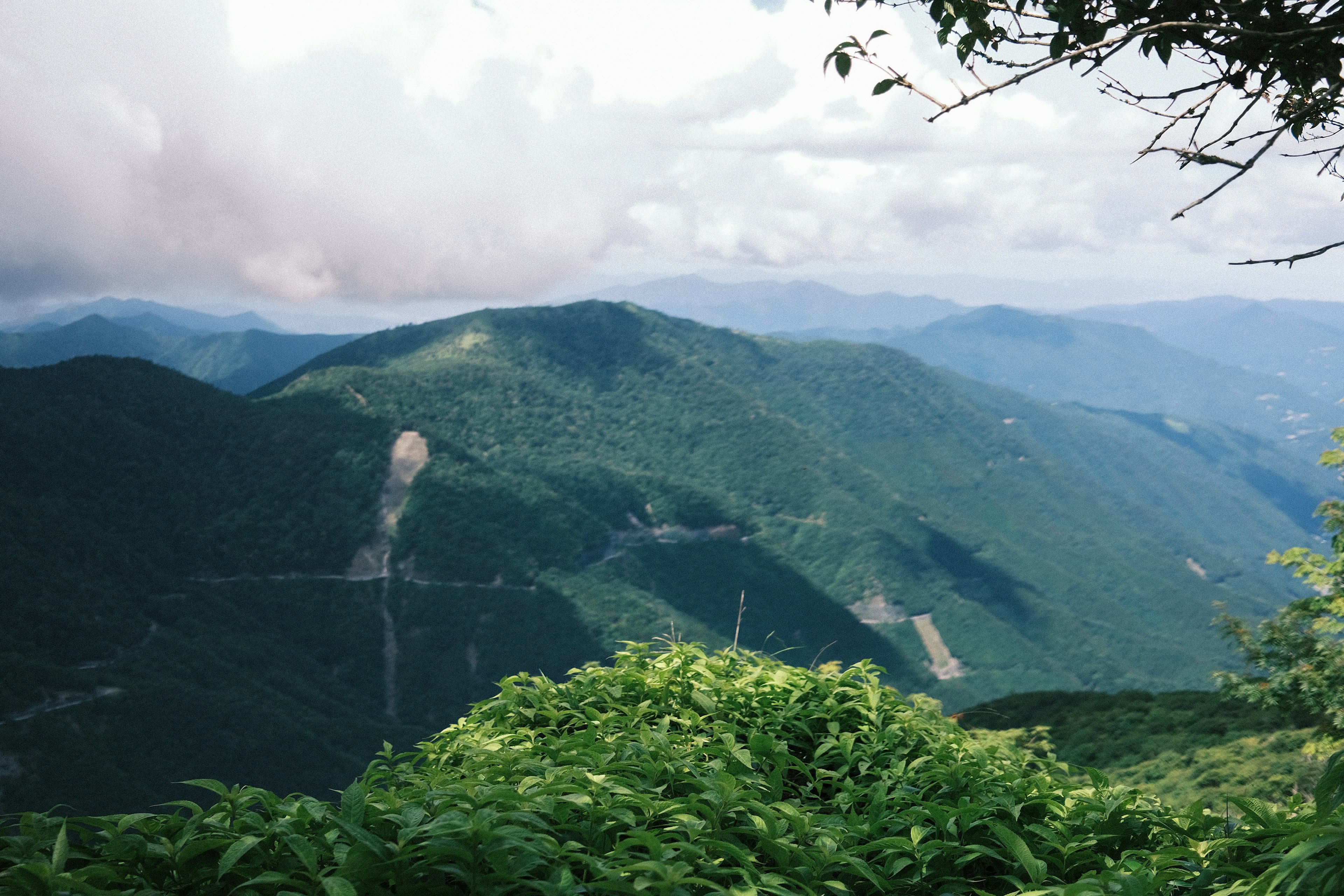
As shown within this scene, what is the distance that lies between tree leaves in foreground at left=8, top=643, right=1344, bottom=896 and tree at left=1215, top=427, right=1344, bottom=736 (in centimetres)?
1265

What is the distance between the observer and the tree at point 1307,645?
1315cm

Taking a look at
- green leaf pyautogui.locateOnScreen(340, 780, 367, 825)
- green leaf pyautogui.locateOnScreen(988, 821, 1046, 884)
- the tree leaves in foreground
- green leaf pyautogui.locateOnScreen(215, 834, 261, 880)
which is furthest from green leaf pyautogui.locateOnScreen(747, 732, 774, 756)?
green leaf pyautogui.locateOnScreen(215, 834, 261, 880)

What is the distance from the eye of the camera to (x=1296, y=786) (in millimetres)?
13078

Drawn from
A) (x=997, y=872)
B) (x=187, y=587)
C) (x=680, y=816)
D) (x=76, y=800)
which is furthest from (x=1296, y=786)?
(x=187, y=587)

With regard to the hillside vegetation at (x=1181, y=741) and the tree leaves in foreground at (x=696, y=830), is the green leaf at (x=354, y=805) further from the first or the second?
the hillside vegetation at (x=1181, y=741)

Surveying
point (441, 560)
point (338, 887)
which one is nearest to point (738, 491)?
point (441, 560)

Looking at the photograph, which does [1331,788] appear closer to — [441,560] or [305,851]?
[305,851]

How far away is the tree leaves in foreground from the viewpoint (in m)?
2.30

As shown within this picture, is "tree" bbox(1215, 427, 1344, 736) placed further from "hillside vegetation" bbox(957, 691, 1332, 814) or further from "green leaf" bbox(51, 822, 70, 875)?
"green leaf" bbox(51, 822, 70, 875)

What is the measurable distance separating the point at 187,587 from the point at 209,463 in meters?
21.4

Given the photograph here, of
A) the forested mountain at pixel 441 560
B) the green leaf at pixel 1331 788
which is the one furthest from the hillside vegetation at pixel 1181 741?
the forested mountain at pixel 441 560

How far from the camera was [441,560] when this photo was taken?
98.1 metres

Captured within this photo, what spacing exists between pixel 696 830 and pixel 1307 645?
15.5 m

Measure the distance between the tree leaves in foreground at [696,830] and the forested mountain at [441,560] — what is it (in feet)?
173
